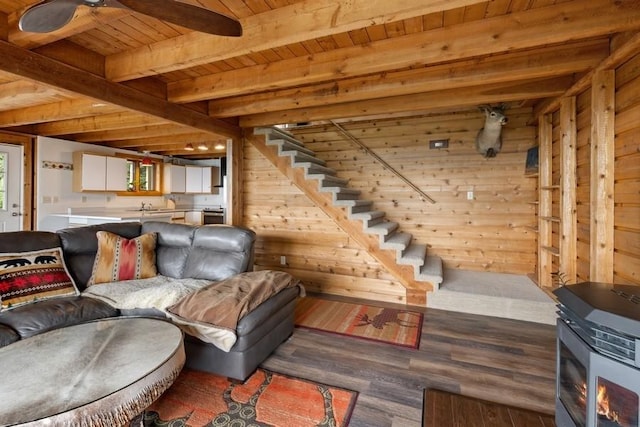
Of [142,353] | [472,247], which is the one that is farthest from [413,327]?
[142,353]

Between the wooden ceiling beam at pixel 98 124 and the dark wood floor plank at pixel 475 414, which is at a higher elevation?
the wooden ceiling beam at pixel 98 124

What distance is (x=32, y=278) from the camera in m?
2.20

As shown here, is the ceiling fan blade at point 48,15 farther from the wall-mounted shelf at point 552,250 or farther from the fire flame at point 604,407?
the wall-mounted shelf at point 552,250

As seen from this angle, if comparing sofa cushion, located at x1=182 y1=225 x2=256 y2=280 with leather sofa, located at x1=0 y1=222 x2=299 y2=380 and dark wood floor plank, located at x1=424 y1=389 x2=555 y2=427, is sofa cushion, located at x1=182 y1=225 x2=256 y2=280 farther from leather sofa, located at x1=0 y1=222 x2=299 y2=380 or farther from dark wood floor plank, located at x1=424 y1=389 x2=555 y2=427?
dark wood floor plank, located at x1=424 y1=389 x2=555 y2=427

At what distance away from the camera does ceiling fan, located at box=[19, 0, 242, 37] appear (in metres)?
1.30

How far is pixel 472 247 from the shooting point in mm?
4215

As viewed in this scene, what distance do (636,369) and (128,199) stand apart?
7496 millimetres

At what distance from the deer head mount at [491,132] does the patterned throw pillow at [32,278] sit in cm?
450

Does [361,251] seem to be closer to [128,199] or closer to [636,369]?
[636,369]

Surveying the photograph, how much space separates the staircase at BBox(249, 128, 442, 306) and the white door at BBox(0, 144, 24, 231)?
3775mm

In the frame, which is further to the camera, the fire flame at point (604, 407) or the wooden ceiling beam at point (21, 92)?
the wooden ceiling beam at point (21, 92)

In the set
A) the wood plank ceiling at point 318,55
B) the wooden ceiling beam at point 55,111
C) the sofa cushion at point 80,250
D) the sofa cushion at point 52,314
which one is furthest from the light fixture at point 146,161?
the sofa cushion at point 52,314

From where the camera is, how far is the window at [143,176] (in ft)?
20.5

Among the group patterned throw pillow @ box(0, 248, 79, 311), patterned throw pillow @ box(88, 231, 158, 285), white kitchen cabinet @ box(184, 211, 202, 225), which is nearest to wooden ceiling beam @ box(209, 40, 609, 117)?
patterned throw pillow @ box(88, 231, 158, 285)
